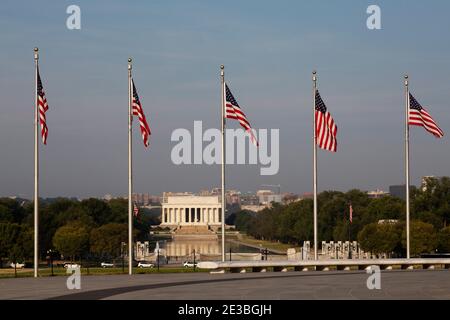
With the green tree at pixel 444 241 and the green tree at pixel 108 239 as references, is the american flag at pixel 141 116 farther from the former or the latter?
the green tree at pixel 108 239

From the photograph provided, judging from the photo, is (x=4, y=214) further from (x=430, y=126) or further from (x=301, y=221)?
(x=430, y=126)

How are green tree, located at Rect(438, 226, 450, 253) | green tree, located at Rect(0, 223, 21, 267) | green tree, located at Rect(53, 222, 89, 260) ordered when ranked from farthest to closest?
green tree, located at Rect(53, 222, 89, 260) → green tree, located at Rect(0, 223, 21, 267) → green tree, located at Rect(438, 226, 450, 253)

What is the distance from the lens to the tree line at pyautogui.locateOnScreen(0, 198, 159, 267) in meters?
111

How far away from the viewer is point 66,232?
391ft

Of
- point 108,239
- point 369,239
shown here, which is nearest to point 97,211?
point 108,239

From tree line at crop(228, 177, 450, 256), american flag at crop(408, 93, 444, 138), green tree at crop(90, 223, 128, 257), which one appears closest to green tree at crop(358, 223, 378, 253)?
tree line at crop(228, 177, 450, 256)

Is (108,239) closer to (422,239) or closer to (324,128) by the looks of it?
(422,239)

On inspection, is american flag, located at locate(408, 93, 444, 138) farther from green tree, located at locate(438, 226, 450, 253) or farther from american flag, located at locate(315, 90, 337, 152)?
green tree, located at locate(438, 226, 450, 253)

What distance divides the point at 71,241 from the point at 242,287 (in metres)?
81.6

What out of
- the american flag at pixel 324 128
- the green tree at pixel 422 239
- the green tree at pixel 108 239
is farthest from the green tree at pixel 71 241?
the american flag at pixel 324 128

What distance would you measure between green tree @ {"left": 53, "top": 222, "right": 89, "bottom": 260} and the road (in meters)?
71.4
